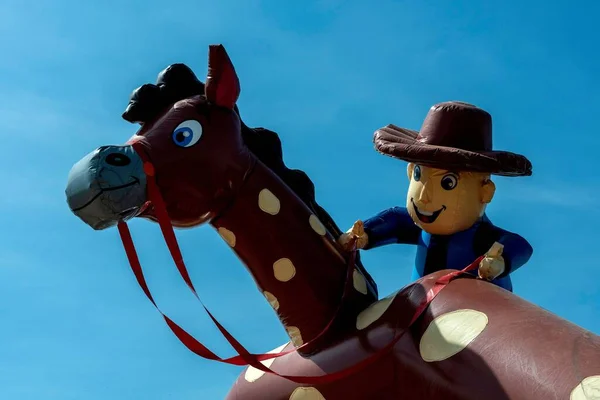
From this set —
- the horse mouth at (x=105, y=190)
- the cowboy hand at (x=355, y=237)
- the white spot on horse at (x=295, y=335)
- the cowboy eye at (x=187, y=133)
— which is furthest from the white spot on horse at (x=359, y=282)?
the horse mouth at (x=105, y=190)

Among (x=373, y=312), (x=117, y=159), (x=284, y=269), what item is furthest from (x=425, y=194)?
(x=117, y=159)

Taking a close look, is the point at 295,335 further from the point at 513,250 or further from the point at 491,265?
the point at 513,250

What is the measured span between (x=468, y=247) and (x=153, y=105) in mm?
1754

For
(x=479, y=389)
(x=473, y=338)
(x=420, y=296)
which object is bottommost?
(x=479, y=389)

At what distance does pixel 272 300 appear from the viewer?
15.5 ft

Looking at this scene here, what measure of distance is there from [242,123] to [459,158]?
1.14 m

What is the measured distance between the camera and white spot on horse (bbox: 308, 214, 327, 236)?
4.80m

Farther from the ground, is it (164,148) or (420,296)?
(164,148)

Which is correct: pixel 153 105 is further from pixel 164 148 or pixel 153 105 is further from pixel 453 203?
pixel 453 203

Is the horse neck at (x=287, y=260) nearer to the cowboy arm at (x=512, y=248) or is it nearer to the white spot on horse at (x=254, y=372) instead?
the white spot on horse at (x=254, y=372)

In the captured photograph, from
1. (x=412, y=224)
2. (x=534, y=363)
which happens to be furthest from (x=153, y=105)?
(x=534, y=363)

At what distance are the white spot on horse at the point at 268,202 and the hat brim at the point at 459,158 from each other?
0.60 meters

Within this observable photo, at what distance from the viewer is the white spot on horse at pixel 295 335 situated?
15.3ft

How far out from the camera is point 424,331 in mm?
4137
